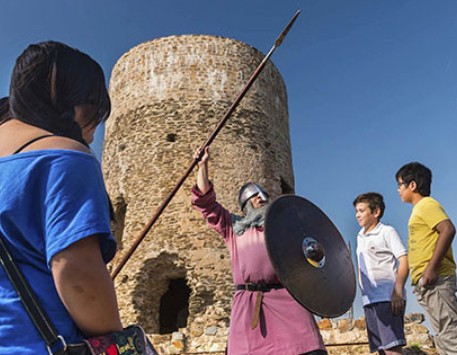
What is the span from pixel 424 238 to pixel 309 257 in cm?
95

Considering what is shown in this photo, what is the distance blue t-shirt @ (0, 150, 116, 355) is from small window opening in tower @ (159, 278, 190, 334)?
1084 centimetres

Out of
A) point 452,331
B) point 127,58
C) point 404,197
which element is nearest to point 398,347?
point 452,331

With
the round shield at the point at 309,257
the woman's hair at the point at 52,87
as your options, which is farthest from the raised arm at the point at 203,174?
the woman's hair at the point at 52,87

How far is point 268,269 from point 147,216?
6.47m

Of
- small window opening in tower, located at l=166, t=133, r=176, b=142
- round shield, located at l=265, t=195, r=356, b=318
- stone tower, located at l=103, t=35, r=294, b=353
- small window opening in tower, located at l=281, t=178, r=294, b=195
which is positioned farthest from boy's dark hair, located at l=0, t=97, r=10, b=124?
small window opening in tower, located at l=281, t=178, r=294, b=195

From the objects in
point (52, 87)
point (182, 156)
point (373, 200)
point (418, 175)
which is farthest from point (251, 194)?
point (182, 156)

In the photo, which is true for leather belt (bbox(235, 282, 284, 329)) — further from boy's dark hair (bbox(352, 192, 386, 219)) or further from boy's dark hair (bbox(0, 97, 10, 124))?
boy's dark hair (bbox(0, 97, 10, 124))

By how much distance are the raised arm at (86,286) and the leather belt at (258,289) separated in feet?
7.23

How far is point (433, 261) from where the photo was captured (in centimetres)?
335

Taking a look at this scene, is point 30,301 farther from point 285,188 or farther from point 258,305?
point 285,188

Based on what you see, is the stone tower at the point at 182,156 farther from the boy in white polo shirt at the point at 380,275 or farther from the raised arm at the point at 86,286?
the raised arm at the point at 86,286

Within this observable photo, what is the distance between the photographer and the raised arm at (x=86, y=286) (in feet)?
3.61

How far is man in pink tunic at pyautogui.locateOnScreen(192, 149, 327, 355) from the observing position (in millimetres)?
3146

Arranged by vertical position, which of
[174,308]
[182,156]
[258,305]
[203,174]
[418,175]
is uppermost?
[182,156]
